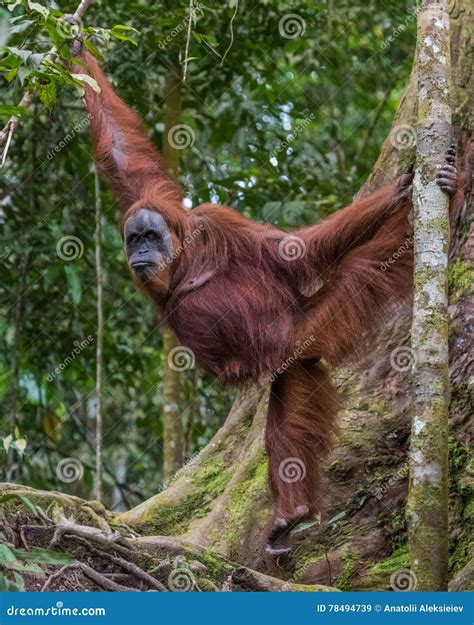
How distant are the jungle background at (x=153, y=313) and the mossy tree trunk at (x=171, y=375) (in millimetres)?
16

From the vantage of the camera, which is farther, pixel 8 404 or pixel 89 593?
pixel 8 404

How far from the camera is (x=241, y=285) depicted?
15.5 ft

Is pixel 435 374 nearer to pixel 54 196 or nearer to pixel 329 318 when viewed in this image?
pixel 329 318

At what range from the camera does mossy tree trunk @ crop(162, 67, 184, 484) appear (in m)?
6.06

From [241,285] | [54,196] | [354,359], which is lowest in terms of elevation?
[354,359]

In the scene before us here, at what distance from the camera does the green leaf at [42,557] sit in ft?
9.91

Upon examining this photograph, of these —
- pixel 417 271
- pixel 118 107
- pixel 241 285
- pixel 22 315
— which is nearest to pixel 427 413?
pixel 417 271

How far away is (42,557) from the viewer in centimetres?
305

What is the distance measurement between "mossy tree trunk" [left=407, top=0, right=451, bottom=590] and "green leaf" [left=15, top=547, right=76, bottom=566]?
1221 mm

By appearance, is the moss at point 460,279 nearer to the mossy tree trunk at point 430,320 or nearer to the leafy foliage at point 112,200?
the mossy tree trunk at point 430,320

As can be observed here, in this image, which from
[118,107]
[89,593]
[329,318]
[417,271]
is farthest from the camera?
[118,107]

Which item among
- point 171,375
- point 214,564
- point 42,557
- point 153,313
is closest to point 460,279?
point 214,564

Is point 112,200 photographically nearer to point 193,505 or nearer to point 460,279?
point 193,505

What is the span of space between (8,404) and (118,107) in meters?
2.46
